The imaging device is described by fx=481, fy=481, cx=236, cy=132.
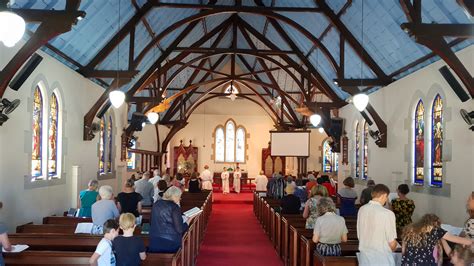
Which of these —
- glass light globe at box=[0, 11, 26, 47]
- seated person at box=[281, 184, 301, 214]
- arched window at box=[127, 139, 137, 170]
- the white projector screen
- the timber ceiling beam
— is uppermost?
the timber ceiling beam

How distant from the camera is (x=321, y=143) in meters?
24.1

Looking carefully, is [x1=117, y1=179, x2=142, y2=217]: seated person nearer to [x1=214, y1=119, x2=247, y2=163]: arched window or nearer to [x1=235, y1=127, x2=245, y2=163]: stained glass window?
[x1=214, y1=119, x2=247, y2=163]: arched window

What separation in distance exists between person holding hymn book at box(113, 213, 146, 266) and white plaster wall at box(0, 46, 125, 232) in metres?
3.65

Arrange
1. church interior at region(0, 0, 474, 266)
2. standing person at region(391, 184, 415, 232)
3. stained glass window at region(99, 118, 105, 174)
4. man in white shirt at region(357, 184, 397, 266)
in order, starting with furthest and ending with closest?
stained glass window at region(99, 118, 105, 174) < standing person at region(391, 184, 415, 232) < church interior at region(0, 0, 474, 266) < man in white shirt at region(357, 184, 397, 266)

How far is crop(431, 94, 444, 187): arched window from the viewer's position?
9566 millimetres

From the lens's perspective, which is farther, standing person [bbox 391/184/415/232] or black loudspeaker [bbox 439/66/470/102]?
black loudspeaker [bbox 439/66/470/102]

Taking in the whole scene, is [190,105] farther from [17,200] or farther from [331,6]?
[17,200]

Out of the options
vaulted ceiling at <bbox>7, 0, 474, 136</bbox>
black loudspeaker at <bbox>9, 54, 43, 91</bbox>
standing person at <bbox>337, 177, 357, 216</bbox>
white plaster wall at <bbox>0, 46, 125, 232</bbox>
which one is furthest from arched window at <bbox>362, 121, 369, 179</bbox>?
black loudspeaker at <bbox>9, 54, 43, 91</bbox>

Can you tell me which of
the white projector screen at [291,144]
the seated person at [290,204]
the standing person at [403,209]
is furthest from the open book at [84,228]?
the white projector screen at [291,144]

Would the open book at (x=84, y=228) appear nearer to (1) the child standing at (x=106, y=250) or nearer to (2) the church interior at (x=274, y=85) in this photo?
(2) the church interior at (x=274, y=85)

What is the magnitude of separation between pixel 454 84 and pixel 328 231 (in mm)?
4298

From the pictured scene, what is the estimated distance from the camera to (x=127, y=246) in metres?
4.94

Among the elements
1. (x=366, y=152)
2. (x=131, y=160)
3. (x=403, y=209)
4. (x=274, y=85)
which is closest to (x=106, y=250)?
(x=403, y=209)

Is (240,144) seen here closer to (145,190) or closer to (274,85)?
(274,85)
